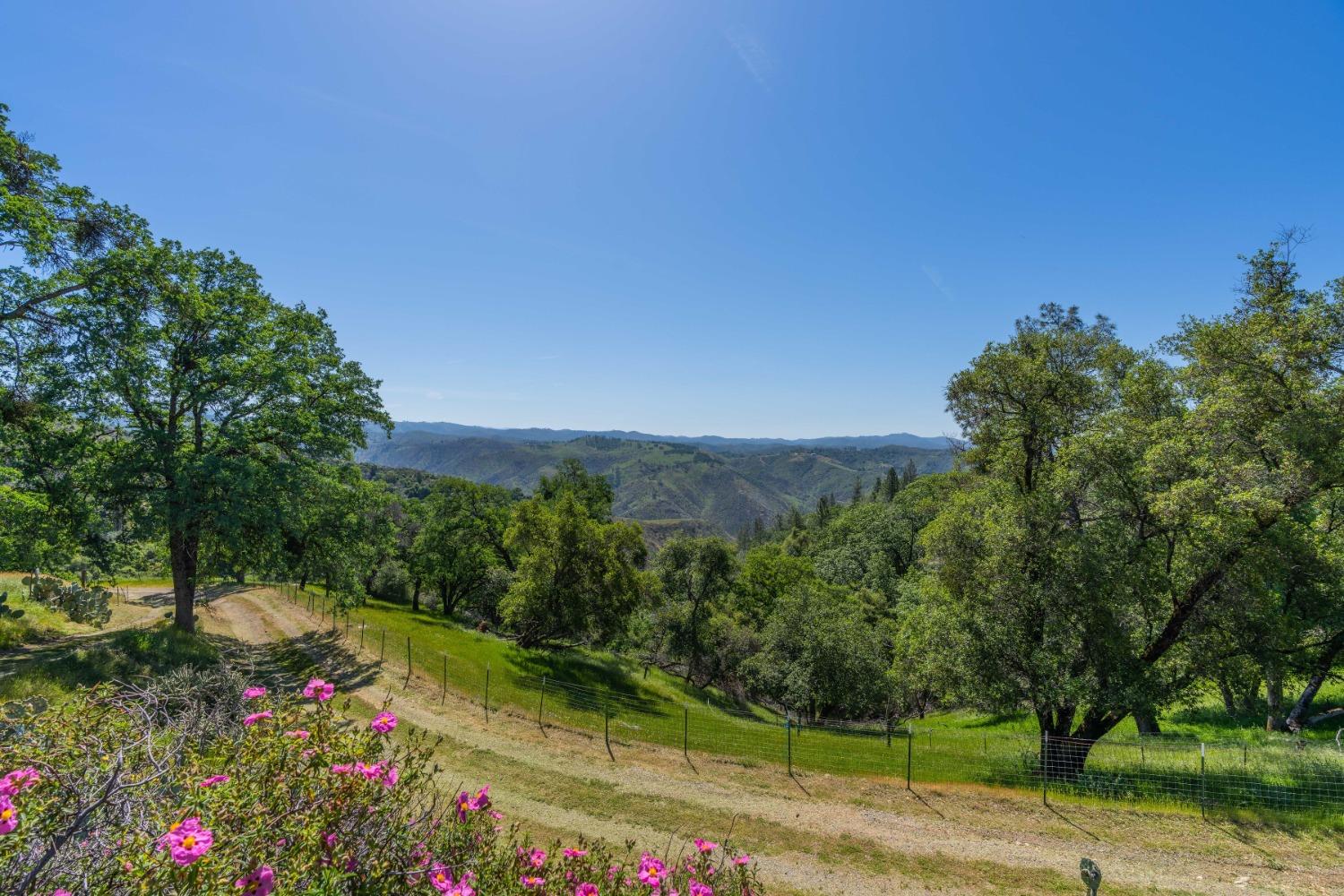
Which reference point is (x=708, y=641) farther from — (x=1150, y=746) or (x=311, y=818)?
(x=311, y=818)

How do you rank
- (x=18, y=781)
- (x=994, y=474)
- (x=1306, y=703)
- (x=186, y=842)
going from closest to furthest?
(x=186, y=842) → (x=18, y=781) → (x=1306, y=703) → (x=994, y=474)

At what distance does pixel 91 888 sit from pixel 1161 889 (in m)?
14.7

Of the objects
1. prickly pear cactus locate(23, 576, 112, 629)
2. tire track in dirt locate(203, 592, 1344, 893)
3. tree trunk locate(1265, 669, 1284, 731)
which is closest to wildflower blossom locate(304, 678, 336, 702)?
tire track in dirt locate(203, 592, 1344, 893)

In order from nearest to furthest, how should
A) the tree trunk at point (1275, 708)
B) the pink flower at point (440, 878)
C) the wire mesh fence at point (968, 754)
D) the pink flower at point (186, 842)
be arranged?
1. the pink flower at point (186, 842)
2. the pink flower at point (440, 878)
3. the wire mesh fence at point (968, 754)
4. the tree trunk at point (1275, 708)

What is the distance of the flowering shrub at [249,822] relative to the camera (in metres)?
2.91

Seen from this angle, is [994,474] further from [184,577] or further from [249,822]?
[184,577]

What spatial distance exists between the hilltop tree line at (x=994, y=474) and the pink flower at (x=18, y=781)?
14.0 metres

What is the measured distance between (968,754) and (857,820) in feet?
27.7

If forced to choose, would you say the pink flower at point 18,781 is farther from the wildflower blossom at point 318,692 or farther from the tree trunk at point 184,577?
the tree trunk at point 184,577

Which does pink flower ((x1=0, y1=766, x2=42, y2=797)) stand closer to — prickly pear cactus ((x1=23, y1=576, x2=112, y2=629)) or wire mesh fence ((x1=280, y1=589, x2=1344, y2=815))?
wire mesh fence ((x1=280, y1=589, x2=1344, y2=815))

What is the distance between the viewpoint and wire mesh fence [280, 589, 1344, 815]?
12.1m

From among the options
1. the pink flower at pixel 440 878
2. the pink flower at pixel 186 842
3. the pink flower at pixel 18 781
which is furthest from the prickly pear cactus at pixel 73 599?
the pink flower at pixel 440 878

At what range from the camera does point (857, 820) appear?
38.8ft

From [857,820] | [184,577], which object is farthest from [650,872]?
[184,577]
